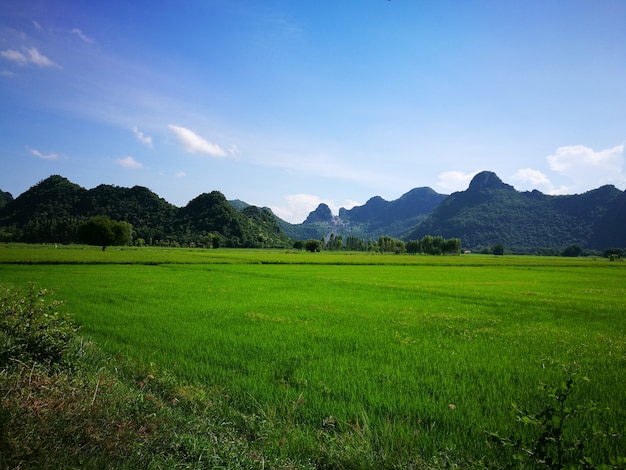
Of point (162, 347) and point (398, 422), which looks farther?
point (162, 347)

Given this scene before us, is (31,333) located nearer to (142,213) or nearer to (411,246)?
(411,246)

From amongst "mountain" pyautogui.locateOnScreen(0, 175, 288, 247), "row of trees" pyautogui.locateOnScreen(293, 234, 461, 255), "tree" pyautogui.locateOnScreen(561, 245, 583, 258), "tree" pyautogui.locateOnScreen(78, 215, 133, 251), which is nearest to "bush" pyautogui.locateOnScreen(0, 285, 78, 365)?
"tree" pyautogui.locateOnScreen(78, 215, 133, 251)

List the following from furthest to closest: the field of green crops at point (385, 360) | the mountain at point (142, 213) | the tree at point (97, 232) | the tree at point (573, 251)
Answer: the tree at point (573, 251) → the mountain at point (142, 213) → the tree at point (97, 232) → the field of green crops at point (385, 360)

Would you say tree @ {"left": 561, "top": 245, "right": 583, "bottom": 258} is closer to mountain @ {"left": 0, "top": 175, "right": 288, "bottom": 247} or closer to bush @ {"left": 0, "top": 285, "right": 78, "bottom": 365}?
mountain @ {"left": 0, "top": 175, "right": 288, "bottom": 247}

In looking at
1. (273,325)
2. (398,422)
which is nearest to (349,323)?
(273,325)

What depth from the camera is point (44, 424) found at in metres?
3.54

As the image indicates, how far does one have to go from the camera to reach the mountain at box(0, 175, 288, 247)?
482 ft

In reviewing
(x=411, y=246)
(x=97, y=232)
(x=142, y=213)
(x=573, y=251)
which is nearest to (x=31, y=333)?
(x=97, y=232)

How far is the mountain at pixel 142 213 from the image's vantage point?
482 ft

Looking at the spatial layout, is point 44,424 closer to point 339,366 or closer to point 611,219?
point 339,366

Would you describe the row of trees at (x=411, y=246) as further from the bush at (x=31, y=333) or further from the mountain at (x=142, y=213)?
the bush at (x=31, y=333)

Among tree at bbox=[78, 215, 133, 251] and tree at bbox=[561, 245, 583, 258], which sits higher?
tree at bbox=[78, 215, 133, 251]

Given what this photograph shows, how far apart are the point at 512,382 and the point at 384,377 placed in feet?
8.25

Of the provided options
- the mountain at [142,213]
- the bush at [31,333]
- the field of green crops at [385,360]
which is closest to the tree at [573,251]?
the mountain at [142,213]
